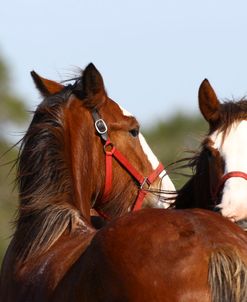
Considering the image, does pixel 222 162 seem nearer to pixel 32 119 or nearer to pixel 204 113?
pixel 204 113

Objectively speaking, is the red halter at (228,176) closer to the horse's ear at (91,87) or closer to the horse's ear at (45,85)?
the horse's ear at (91,87)

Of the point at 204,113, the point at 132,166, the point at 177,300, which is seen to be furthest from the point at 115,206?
the point at 177,300

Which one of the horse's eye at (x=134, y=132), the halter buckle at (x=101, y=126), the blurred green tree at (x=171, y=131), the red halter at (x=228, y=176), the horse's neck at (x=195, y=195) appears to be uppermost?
the halter buckle at (x=101, y=126)

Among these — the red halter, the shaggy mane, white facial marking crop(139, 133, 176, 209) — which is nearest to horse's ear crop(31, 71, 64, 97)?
the shaggy mane

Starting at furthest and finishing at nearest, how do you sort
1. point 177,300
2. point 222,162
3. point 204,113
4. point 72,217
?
point 204,113
point 222,162
point 72,217
point 177,300

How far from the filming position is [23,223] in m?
6.38

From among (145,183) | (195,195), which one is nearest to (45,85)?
(145,183)

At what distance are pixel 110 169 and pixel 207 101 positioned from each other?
33.9 inches

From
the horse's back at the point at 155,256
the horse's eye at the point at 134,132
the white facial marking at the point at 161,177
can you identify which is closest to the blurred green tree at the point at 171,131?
the white facial marking at the point at 161,177

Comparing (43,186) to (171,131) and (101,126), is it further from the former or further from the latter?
(171,131)

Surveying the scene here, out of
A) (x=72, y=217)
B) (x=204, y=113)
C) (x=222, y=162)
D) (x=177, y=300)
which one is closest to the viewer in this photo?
(x=177, y=300)

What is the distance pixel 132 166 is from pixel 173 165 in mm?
393

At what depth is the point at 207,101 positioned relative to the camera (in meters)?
7.14

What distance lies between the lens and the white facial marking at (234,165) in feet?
20.4
